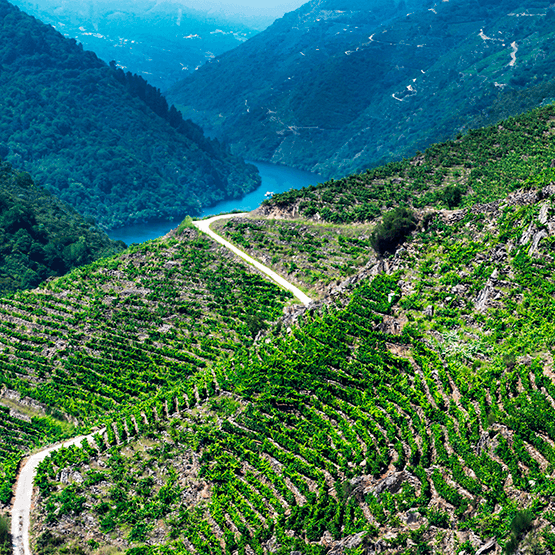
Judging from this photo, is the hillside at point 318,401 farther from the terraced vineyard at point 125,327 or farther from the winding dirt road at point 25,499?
the winding dirt road at point 25,499

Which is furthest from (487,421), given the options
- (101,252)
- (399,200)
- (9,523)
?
(101,252)

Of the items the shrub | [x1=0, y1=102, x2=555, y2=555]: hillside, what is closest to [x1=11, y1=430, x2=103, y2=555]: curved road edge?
[x1=0, y1=102, x2=555, y2=555]: hillside

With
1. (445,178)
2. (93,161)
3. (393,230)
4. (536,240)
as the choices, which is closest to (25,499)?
(393,230)

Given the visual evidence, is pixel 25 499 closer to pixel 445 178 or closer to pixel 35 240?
pixel 445 178

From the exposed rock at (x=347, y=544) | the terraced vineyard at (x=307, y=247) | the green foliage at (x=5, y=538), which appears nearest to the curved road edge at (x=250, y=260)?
the terraced vineyard at (x=307, y=247)

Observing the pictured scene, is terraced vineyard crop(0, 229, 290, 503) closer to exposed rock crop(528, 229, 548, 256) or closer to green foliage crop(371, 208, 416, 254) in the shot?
green foliage crop(371, 208, 416, 254)
